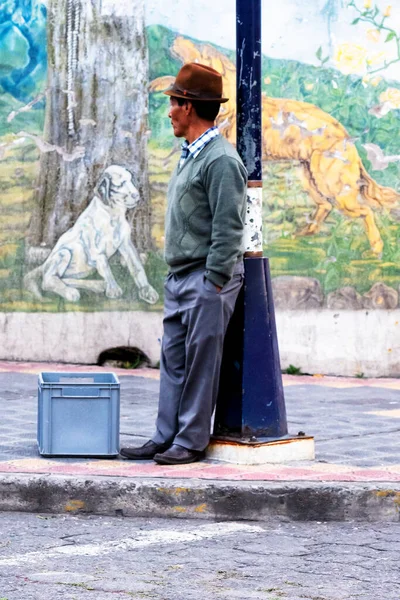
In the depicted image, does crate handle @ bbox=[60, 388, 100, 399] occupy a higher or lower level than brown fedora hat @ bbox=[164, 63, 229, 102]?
lower

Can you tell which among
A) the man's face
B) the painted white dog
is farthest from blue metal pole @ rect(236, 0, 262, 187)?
the painted white dog

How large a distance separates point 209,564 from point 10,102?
22.2 feet

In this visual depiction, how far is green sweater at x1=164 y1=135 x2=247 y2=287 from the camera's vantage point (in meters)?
6.30

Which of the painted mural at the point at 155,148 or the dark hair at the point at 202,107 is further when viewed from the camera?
the painted mural at the point at 155,148

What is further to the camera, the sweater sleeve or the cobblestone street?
the sweater sleeve

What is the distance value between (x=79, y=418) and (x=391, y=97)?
4.96 meters

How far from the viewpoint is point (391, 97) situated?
10.4 m

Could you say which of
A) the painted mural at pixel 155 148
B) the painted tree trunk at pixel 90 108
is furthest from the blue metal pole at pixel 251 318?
the painted tree trunk at pixel 90 108

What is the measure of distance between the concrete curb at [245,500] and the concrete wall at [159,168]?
4.50 m

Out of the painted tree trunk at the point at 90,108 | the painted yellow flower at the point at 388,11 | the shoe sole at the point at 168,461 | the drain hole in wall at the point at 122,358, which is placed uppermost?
the painted yellow flower at the point at 388,11

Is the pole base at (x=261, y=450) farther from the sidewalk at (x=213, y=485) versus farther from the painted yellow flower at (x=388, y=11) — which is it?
the painted yellow flower at (x=388, y=11)

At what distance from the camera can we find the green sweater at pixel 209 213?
20.7 ft

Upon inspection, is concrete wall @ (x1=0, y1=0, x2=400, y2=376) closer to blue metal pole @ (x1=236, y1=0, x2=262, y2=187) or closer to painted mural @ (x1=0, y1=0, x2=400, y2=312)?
painted mural @ (x1=0, y1=0, x2=400, y2=312)

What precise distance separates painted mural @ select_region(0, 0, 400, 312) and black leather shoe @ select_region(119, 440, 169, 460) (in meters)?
Answer: 4.01
